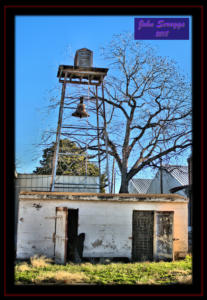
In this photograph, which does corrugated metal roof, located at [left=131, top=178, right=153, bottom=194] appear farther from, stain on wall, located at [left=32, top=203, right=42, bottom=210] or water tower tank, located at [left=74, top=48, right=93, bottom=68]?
stain on wall, located at [left=32, top=203, right=42, bottom=210]

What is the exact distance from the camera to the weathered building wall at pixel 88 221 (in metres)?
12.1

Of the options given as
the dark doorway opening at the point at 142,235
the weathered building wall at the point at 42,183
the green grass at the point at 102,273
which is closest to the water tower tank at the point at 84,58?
the weathered building wall at the point at 42,183

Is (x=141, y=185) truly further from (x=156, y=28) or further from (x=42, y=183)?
(x=156, y=28)

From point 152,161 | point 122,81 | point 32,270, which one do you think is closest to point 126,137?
point 152,161

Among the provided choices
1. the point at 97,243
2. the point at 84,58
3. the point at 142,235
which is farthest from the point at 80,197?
the point at 84,58

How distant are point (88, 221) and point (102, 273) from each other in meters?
2.69

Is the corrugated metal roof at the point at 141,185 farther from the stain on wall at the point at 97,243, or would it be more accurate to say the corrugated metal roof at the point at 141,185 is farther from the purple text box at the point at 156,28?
the purple text box at the point at 156,28

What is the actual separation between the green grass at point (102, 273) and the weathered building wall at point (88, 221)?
27.3 inches

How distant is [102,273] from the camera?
32.6 ft

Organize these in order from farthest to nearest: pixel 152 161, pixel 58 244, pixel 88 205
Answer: pixel 152 161 → pixel 88 205 → pixel 58 244
